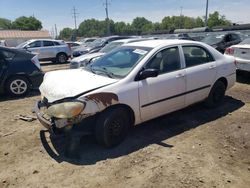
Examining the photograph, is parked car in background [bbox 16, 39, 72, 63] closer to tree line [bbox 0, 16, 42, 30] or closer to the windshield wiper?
the windshield wiper

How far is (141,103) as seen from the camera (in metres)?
4.59

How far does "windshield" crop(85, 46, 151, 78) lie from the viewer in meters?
4.70

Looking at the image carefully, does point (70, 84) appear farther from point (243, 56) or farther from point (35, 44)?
point (35, 44)

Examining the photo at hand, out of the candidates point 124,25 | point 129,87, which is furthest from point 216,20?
point 129,87

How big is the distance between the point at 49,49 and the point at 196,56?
526 inches

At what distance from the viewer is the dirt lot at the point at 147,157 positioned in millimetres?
3596

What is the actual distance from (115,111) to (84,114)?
1.69ft

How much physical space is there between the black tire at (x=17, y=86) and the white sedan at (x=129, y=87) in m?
3.15

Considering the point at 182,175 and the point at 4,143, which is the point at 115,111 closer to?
the point at 182,175

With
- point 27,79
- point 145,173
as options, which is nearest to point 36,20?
point 27,79

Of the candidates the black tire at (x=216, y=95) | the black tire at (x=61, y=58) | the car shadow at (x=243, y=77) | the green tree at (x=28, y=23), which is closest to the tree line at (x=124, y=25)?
the green tree at (x=28, y=23)

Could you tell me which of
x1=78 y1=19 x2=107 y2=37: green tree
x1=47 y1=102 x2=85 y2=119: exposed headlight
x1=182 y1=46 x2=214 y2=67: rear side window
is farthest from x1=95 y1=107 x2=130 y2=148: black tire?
x1=78 y1=19 x2=107 y2=37: green tree

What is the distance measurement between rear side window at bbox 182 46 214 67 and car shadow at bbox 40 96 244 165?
43.5 inches

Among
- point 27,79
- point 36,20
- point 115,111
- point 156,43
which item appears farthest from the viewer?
point 36,20
